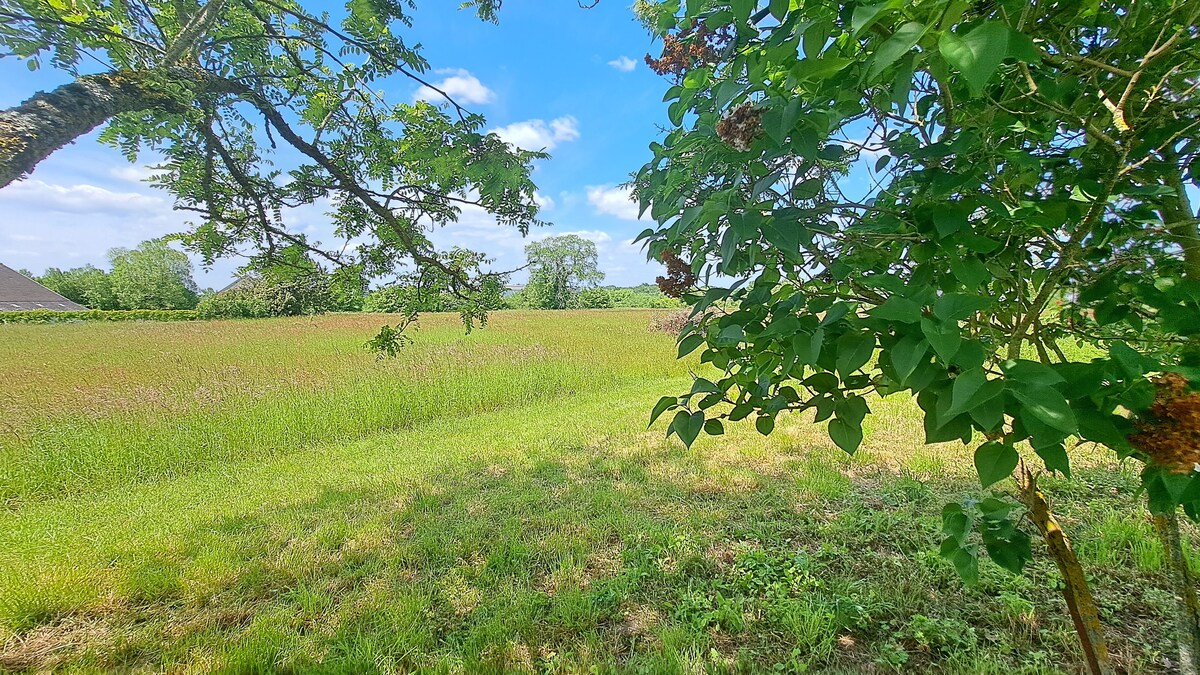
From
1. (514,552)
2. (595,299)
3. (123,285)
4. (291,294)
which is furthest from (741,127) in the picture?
(595,299)

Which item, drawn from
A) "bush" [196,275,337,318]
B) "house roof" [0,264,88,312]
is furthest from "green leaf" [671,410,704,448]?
"house roof" [0,264,88,312]

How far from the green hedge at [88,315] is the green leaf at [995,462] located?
18.9 meters

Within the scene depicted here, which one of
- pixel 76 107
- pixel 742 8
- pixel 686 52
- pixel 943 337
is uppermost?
pixel 686 52

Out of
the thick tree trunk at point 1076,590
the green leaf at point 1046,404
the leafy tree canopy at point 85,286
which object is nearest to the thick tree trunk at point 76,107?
the green leaf at point 1046,404

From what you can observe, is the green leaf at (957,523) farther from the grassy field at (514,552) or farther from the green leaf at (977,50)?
the green leaf at (977,50)

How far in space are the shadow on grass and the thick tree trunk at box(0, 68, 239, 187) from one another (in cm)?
187

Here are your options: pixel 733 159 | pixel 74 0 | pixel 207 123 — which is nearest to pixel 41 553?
Answer: pixel 207 123

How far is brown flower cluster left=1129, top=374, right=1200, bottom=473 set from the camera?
2.12 feet

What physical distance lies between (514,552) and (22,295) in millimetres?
16644

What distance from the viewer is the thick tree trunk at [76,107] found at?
1349 millimetres

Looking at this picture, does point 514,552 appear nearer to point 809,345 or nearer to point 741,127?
point 809,345

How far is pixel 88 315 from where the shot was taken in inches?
604

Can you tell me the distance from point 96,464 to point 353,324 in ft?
35.8

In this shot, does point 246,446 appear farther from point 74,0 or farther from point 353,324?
point 353,324
